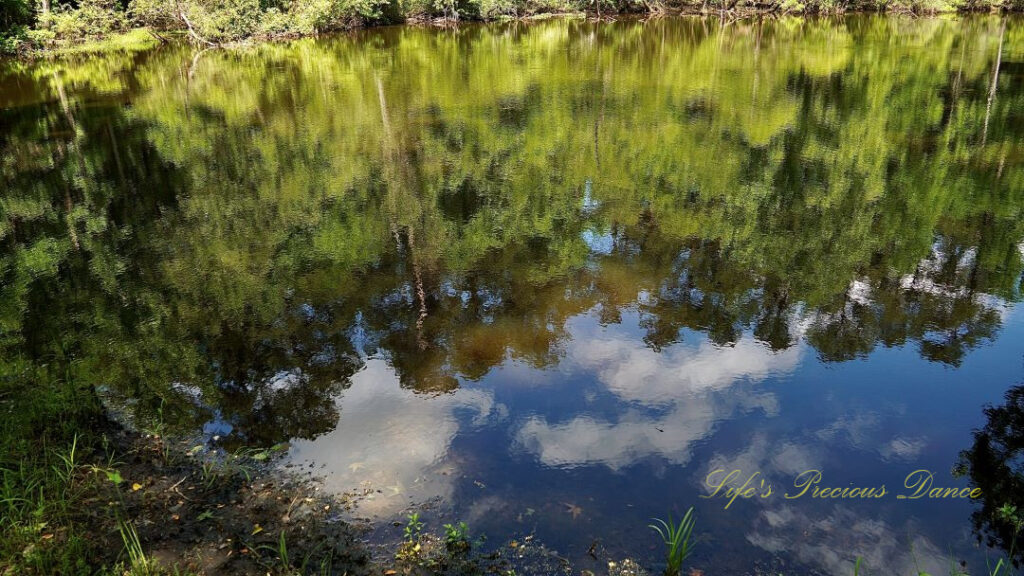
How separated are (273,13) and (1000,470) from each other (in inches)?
2084

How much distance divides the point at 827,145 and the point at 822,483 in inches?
513

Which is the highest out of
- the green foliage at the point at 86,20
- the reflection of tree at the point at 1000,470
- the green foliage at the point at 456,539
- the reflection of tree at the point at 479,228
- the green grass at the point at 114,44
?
the green foliage at the point at 86,20

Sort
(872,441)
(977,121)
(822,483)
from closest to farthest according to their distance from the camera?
(822,483)
(872,441)
(977,121)

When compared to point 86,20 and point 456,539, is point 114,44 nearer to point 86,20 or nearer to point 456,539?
point 86,20

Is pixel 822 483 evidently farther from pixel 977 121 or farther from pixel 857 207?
pixel 977 121

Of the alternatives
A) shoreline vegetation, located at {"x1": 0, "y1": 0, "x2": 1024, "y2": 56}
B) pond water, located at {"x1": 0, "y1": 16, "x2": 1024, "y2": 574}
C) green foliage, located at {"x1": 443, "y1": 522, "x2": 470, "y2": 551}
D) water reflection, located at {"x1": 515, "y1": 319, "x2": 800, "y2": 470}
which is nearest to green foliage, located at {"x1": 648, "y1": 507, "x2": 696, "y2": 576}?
pond water, located at {"x1": 0, "y1": 16, "x2": 1024, "y2": 574}

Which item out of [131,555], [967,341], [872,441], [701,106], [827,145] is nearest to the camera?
[131,555]

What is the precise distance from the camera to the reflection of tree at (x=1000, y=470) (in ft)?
18.2

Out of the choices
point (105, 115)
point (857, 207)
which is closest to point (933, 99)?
point (857, 207)

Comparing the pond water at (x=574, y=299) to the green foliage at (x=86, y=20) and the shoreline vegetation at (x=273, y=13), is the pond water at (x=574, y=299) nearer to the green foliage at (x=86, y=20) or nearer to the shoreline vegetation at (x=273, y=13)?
the shoreline vegetation at (x=273, y=13)

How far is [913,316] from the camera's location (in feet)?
30.6

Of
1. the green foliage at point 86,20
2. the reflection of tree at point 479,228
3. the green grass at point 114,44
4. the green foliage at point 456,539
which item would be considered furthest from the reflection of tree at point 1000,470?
the green foliage at point 86,20

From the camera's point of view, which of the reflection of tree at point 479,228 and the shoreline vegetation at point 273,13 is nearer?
the reflection of tree at point 479,228

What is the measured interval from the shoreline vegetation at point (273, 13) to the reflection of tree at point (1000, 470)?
49.6 meters
